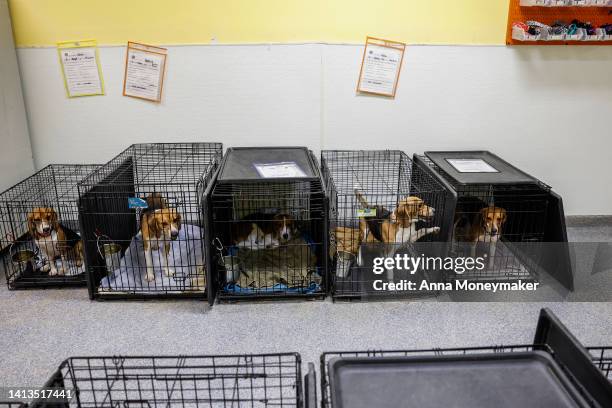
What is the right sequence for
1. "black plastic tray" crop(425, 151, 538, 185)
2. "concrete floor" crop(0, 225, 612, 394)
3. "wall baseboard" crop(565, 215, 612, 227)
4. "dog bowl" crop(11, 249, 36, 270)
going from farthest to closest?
1. "wall baseboard" crop(565, 215, 612, 227)
2. "dog bowl" crop(11, 249, 36, 270)
3. "black plastic tray" crop(425, 151, 538, 185)
4. "concrete floor" crop(0, 225, 612, 394)

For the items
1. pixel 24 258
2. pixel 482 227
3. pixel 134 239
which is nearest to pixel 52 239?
pixel 24 258

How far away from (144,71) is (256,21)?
2.70 feet

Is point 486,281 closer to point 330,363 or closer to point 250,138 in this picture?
point 250,138

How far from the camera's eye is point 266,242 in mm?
3039

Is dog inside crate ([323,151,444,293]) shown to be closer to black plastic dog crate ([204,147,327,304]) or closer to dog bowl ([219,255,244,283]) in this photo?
black plastic dog crate ([204,147,327,304])

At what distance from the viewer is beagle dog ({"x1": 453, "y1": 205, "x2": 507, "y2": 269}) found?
300 centimetres

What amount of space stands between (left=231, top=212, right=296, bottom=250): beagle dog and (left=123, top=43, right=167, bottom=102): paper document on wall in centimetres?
117

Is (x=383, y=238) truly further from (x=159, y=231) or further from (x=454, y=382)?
(x=454, y=382)

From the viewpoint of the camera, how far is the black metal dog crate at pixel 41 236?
9.79 feet

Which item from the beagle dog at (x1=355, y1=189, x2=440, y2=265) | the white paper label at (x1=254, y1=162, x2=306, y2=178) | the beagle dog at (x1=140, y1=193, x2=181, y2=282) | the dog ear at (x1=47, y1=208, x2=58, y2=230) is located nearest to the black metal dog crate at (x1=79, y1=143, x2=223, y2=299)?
the beagle dog at (x1=140, y1=193, x2=181, y2=282)

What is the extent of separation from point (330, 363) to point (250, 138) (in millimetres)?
2797

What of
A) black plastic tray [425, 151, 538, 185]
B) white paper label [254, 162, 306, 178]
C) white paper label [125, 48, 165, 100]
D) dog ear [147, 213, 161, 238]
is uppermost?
white paper label [125, 48, 165, 100]

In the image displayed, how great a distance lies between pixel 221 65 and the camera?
3.45 meters

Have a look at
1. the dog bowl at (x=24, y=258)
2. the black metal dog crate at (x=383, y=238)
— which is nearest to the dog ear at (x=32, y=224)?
the dog bowl at (x=24, y=258)
